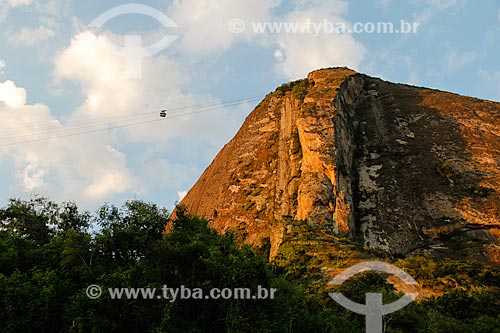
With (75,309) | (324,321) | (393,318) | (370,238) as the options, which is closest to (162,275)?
(75,309)

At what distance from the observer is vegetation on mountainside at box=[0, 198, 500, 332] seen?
15805 millimetres

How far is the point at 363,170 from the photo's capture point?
49938 millimetres

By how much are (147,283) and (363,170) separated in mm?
36725

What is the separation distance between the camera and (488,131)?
5369cm

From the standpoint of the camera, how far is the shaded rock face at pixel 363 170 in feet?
134

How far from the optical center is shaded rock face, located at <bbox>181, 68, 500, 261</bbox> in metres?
40.8

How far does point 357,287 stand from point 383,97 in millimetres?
43362

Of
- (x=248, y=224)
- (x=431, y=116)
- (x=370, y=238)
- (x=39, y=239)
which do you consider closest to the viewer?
(x=39, y=239)

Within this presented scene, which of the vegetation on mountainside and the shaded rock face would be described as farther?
the shaded rock face

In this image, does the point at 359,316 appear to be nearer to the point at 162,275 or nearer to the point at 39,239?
the point at 162,275

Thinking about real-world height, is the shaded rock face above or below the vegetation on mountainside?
above

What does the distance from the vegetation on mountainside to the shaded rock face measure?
41.2ft

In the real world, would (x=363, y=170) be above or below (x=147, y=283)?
above

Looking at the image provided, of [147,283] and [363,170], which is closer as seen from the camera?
[147,283]
